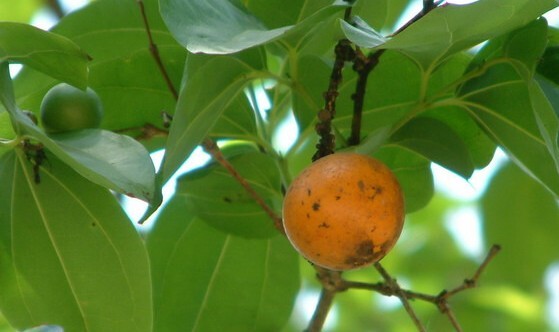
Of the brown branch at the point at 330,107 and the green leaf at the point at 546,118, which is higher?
the green leaf at the point at 546,118

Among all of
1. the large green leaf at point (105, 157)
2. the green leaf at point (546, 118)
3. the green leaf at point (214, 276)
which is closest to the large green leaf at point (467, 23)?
the green leaf at point (546, 118)

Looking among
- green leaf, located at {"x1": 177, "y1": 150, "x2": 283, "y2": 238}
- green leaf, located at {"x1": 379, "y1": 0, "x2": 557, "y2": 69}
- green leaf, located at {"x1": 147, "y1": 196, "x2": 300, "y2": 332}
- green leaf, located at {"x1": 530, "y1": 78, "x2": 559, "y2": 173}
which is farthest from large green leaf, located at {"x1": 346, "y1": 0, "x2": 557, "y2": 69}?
green leaf, located at {"x1": 147, "y1": 196, "x2": 300, "y2": 332}

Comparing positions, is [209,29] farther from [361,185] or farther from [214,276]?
[214,276]

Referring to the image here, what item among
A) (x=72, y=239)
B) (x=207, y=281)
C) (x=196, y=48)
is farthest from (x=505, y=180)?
(x=196, y=48)

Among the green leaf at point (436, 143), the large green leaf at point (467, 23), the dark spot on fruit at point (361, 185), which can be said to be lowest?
the dark spot on fruit at point (361, 185)

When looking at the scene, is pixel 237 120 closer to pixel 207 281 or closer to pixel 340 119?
pixel 340 119

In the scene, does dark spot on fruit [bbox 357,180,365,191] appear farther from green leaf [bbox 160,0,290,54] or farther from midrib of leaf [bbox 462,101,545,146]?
midrib of leaf [bbox 462,101,545,146]

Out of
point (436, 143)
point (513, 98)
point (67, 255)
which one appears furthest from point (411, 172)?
point (67, 255)

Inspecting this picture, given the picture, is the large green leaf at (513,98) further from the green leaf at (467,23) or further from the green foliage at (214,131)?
the green leaf at (467,23)
